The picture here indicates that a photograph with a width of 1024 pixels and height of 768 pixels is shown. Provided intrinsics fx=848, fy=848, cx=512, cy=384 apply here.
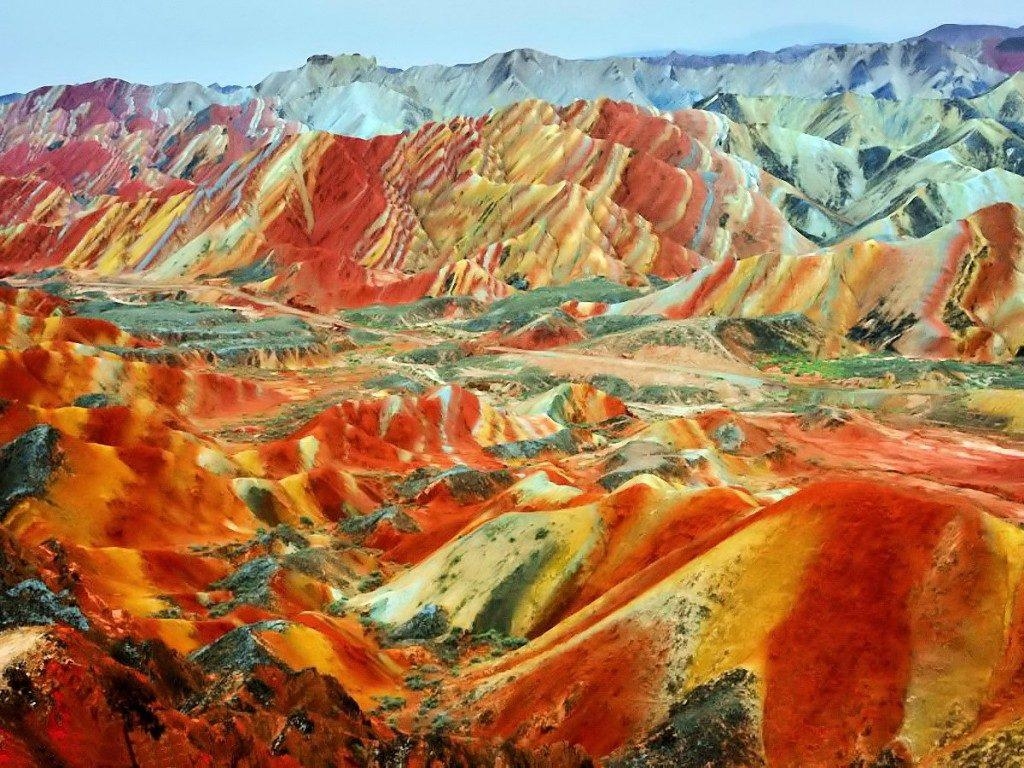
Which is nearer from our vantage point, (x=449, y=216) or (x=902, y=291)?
(x=902, y=291)

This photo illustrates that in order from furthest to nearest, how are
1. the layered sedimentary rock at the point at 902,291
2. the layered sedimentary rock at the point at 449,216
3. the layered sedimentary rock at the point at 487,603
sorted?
the layered sedimentary rock at the point at 449,216, the layered sedimentary rock at the point at 902,291, the layered sedimentary rock at the point at 487,603

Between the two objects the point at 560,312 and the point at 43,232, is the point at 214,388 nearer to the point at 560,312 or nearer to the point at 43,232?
the point at 560,312

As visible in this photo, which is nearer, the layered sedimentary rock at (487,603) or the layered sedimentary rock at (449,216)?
the layered sedimentary rock at (487,603)

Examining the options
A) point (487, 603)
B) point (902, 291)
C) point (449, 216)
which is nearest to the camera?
point (487, 603)

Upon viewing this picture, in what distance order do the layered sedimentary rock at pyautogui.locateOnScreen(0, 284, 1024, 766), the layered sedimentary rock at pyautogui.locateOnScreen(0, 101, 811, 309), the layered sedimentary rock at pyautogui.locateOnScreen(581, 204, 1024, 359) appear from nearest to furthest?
1. the layered sedimentary rock at pyautogui.locateOnScreen(0, 284, 1024, 766)
2. the layered sedimentary rock at pyautogui.locateOnScreen(581, 204, 1024, 359)
3. the layered sedimentary rock at pyautogui.locateOnScreen(0, 101, 811, 309)

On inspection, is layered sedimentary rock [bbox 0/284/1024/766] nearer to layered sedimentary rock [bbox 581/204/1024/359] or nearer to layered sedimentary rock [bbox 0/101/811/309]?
layered sedimentary rock [bbox 581/204/1024/359]

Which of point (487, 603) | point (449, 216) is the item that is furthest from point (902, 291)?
point (449, 216)

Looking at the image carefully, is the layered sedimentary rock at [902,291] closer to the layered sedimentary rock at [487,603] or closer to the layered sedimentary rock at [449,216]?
the layered sedimentary rock at [449,216]

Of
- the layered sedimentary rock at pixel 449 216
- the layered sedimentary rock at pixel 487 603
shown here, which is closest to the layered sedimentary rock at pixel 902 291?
the layered sedimentary rock at pixel 449 216

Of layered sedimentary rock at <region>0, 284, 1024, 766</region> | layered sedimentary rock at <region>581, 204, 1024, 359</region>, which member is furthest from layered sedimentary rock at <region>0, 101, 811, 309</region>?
layered sedimentary rock at <region>0, 284, 1024, 766</region>

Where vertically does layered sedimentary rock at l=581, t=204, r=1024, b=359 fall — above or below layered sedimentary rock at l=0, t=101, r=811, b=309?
below

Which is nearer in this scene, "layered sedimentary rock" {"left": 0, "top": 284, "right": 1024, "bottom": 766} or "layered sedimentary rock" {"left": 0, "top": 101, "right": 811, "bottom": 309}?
"layered sedimentary rock" {"left": 0, "top": 284, "right": 1024, "bottom": 766}

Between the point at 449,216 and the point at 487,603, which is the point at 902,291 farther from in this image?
the point at 449,216
